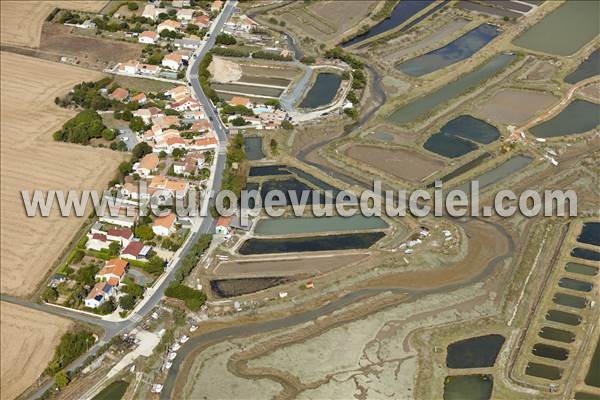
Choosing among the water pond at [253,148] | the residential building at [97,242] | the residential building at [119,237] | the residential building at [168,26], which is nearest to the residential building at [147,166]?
the water pond at [253,148]

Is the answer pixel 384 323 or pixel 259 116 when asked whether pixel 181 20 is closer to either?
pixel 259 116

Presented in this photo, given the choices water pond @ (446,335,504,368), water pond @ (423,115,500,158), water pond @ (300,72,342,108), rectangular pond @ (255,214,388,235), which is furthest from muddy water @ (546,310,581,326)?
water pond @ (300,72,342,108)

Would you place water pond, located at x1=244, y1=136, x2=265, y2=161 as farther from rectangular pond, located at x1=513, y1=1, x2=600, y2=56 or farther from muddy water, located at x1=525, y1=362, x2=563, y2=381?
rectangular pond, located at x1=513, y1=1, x2=600, y2=56

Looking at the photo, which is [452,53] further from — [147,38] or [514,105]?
[147,38]

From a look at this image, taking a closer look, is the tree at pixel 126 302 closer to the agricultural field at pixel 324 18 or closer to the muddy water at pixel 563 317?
the muddy water at pixel 563 317

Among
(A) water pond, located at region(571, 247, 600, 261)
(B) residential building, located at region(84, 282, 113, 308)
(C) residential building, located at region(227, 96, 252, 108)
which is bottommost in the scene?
(B) residential building, located at region(84, 282, 113, 308)

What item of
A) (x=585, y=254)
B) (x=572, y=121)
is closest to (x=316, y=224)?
(x=585, y=254)

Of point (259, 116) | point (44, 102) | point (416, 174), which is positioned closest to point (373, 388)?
point (416, 174)
